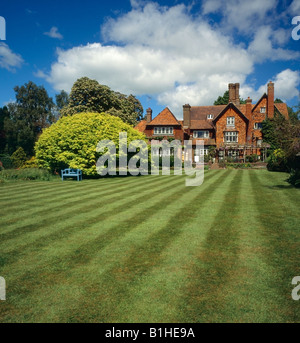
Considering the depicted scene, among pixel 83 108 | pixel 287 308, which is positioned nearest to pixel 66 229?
pixel 287 308

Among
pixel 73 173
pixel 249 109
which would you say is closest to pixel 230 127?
pixel 249 109

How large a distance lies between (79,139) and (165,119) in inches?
1101

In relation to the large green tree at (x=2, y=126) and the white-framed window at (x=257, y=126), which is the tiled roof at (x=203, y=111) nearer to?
the white-framed window at (x=257, y=126)

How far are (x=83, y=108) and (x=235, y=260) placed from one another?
1450 inches

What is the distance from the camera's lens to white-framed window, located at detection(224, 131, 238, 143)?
45125 millimetres

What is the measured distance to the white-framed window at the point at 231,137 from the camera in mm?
45125

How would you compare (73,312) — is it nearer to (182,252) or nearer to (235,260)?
(182,252)

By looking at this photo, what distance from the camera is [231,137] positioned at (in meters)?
45.3

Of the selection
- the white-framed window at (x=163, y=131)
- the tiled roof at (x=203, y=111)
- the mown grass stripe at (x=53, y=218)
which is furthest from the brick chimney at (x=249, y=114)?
the mown grass stripe at (x=53, y=218)

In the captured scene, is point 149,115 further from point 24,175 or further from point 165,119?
point 24,175

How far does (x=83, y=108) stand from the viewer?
37.7 metres

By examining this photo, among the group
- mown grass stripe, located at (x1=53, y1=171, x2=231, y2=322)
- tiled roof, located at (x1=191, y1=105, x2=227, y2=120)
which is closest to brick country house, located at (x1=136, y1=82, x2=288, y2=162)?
tiled roof, located at (x1=191, y1=105, x2=227, y2=120)

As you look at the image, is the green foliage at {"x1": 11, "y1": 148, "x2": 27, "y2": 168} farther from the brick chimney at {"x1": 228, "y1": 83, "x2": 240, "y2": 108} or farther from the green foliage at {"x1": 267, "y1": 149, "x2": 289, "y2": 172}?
the brick chimney at {"x1": 228, "y1": 83, "x2": 240, "y2": 108}

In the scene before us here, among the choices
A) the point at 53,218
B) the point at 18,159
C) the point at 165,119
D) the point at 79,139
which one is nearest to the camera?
A: the point at 53,218
